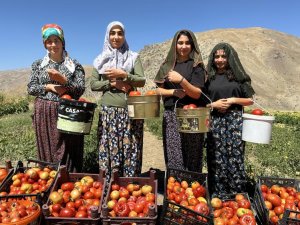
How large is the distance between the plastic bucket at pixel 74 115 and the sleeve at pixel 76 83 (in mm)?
473

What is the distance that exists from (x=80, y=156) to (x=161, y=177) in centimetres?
181

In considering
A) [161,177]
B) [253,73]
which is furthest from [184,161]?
[253,73]

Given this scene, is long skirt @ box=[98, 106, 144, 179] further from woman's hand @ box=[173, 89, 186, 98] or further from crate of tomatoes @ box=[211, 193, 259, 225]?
crate of tomatoes @ box=[211, 193, 259, 225]

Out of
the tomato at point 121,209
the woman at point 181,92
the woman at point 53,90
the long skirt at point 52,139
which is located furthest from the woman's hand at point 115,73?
the tomato at point 121,209

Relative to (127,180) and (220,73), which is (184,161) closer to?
(127,180)

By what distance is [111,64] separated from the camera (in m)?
3.69

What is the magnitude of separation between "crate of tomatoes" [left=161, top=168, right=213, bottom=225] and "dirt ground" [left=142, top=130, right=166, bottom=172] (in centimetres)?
271

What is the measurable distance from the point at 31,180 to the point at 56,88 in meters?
1.12

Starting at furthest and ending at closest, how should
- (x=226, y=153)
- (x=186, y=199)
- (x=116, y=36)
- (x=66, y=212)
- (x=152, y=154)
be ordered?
1. (x=152, y=154)
2. (x=226, y=153)
3. (x=116, y=36)
4. (x=186, y=199)
5. (x=66, y=212)

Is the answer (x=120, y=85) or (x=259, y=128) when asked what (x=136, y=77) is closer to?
(x=120, y=85)

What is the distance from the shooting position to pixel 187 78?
3.58 m

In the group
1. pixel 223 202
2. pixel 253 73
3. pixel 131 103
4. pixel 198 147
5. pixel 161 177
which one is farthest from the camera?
pixel 253 73

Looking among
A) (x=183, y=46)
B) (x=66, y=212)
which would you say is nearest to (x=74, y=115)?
(x=66, y=212)

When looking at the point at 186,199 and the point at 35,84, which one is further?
the point at 35,84
